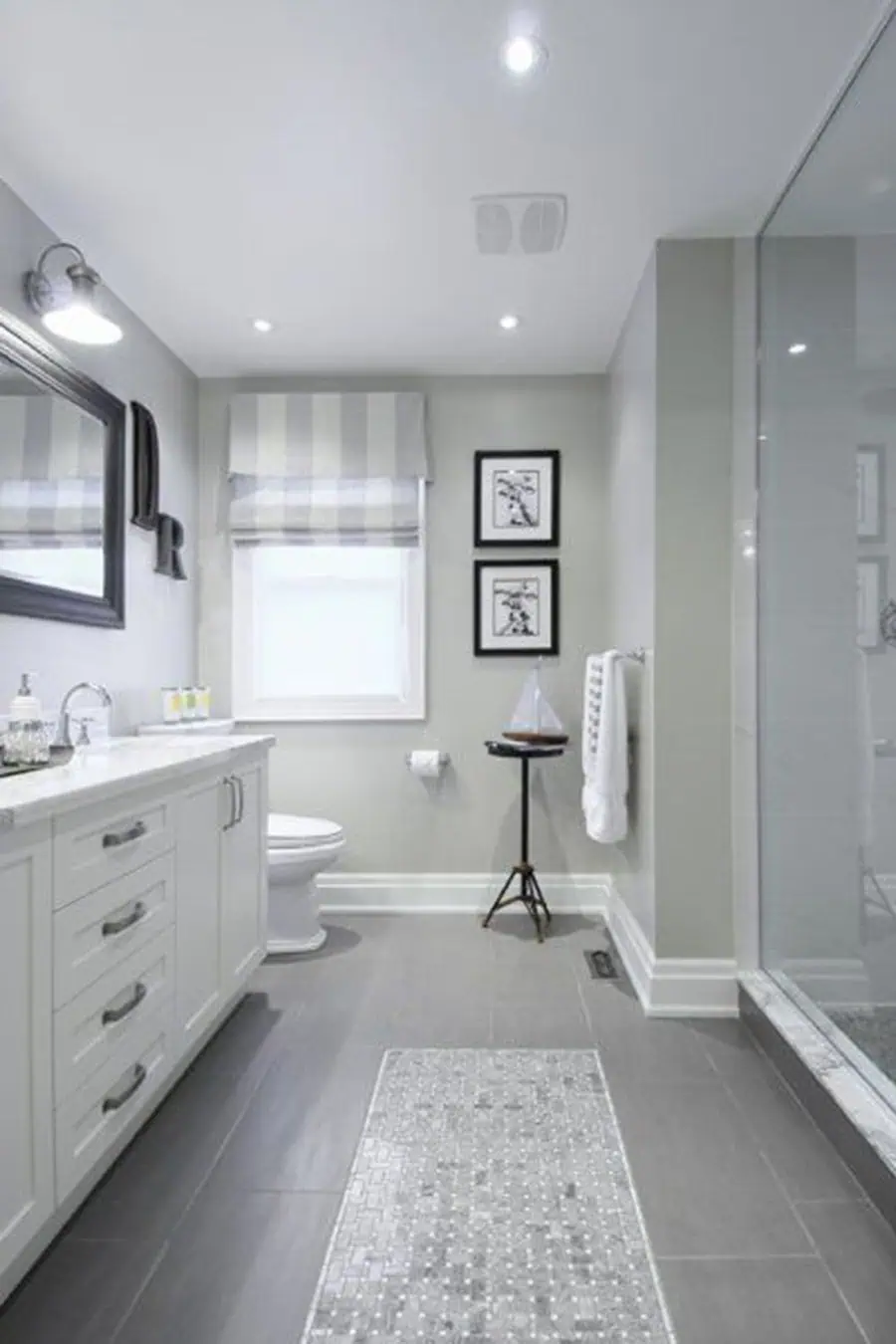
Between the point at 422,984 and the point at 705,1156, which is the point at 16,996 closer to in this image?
the point at 705,1156

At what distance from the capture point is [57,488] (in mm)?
2359

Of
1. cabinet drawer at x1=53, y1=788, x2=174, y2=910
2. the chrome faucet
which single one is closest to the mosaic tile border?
cabinet drawer at x1=53, y1=788, x2=174, y2=910

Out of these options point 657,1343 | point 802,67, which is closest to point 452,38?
point 802,67

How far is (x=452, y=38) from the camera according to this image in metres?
1.64

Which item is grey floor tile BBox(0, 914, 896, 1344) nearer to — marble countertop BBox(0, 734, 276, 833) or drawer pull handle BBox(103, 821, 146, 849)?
drawer pull handle BBox(103, 821, 146, 849)

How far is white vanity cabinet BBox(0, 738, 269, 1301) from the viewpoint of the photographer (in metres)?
1.23

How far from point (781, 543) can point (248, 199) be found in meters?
1.84

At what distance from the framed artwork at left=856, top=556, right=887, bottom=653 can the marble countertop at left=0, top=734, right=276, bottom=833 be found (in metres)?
1.75

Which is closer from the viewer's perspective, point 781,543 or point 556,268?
point 781,543

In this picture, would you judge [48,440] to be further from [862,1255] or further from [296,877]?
[862,1255]

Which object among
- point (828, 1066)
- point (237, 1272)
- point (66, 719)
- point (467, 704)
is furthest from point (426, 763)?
point (237, 1272)

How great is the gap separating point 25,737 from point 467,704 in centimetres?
194

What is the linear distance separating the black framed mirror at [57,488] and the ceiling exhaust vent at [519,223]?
52.4 inches

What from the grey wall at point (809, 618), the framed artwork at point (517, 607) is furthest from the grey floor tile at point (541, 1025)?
the framed artwork at point (517, 607)
